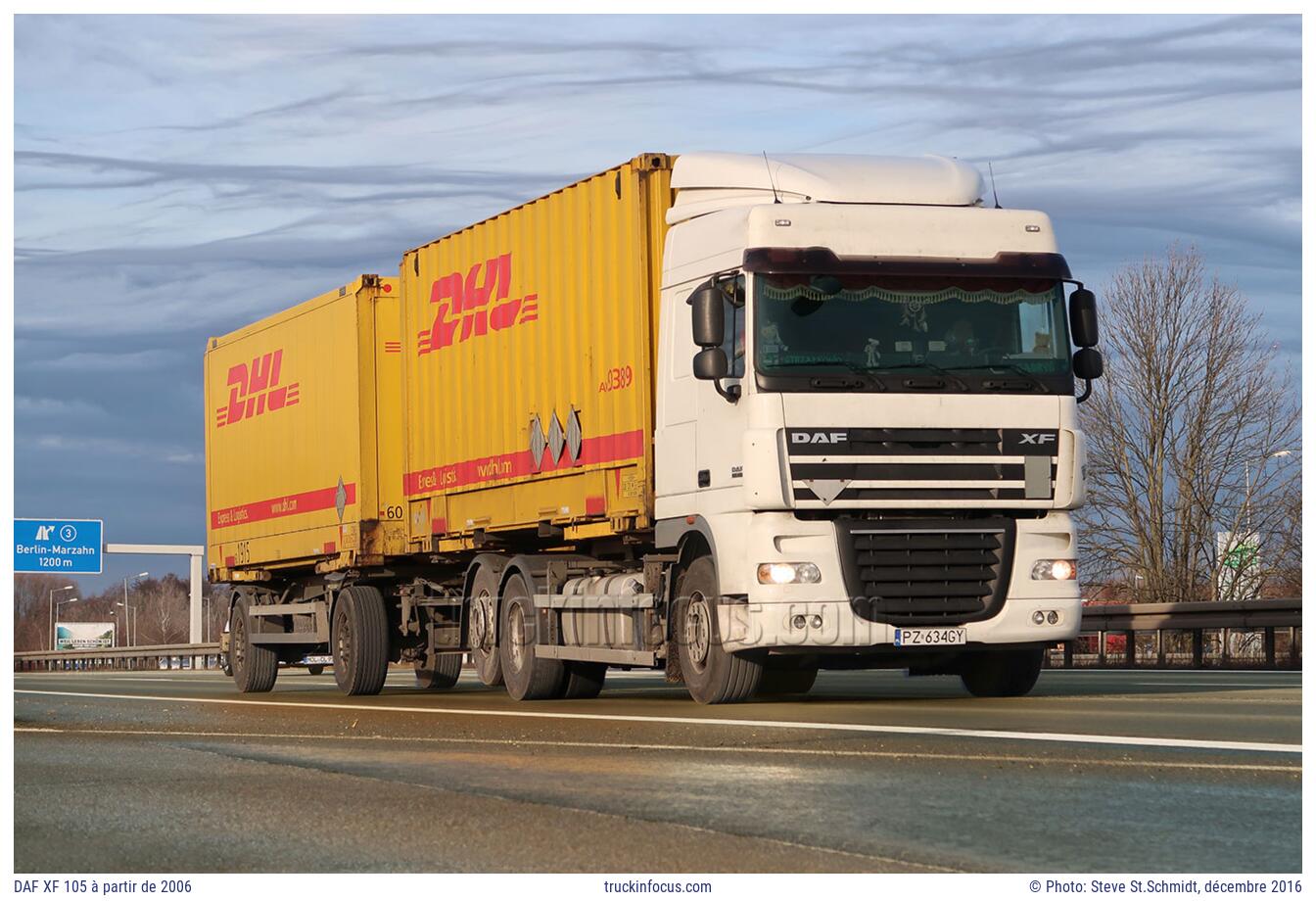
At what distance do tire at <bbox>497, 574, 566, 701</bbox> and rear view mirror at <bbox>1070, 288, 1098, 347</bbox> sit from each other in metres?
5.45

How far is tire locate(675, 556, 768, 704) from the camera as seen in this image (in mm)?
15039

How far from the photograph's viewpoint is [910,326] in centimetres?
1480

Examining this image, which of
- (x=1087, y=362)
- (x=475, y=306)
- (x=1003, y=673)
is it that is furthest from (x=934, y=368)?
(x=475, y=306)

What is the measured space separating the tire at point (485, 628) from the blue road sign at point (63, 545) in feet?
Answer: 141

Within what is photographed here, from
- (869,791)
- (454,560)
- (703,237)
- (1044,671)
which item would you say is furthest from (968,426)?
(1044,671)

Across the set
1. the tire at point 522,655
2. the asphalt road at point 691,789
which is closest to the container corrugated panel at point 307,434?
the tire at point 522,655

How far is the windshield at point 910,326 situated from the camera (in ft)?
47.8

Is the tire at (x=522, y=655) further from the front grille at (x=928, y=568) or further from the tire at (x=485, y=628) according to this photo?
the front grille at (x=928, y=568)

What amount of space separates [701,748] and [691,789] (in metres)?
2.21

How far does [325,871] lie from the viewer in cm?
671

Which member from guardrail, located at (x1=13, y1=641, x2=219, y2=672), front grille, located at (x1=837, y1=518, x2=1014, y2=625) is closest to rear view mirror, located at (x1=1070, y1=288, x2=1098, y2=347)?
front grille, located at (x1=837, y1=518, x2=1014, y2=625)

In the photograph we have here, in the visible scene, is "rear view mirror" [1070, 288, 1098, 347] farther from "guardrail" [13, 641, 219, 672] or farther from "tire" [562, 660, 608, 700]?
"guardrail" [13, 641, 219, 672]
